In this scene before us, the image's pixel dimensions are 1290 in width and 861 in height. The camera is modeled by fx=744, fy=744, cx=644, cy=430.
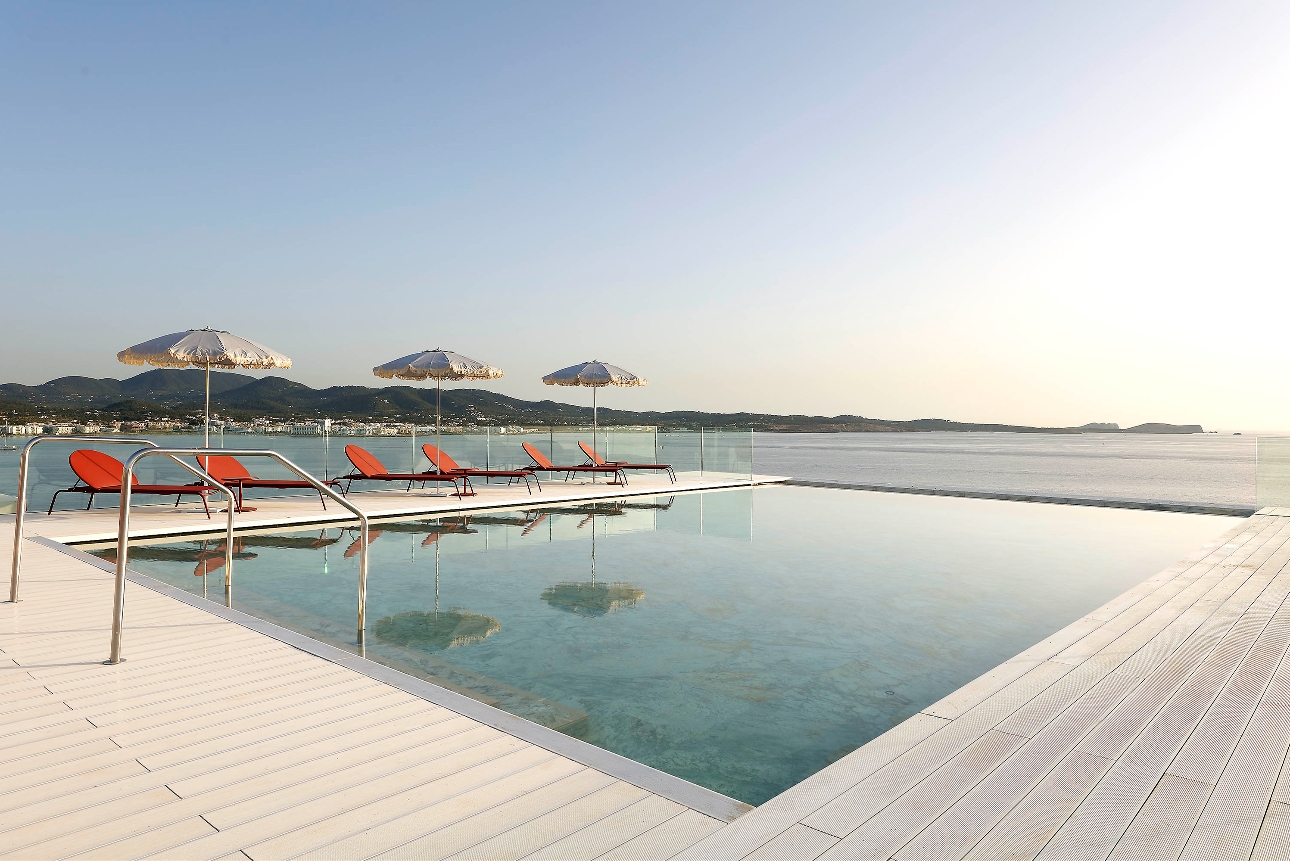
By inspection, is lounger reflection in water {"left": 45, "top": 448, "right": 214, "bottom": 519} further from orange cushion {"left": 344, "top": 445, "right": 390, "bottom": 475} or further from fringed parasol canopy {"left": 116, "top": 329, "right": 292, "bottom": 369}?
orange cushion {"left": 344, "top": 445, "right": 390, "bottom": 475}

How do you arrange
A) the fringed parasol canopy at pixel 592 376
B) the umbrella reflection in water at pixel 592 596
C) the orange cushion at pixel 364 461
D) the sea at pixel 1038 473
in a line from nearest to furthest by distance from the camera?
the umbrella reflection in water at pixel 592 596
the orange cushion at pixel 364 461
the sea at pixel 1038 473
the fringed parasol canopy at pixel 592 376

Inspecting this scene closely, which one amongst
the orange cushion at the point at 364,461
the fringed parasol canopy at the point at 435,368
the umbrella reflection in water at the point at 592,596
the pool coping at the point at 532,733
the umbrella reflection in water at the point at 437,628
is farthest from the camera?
the fringed parasol canopy at the point at 435,368

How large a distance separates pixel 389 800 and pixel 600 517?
295 inches

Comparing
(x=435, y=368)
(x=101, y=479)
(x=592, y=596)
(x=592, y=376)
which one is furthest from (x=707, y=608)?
(x=592, y=376)

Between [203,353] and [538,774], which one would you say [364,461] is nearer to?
[203,353]

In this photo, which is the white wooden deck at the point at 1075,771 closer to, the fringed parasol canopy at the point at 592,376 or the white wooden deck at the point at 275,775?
the white wooden deck at the point at 275,775

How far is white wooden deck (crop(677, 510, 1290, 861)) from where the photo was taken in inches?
66.1

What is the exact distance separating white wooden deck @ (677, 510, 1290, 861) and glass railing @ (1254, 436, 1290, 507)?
8.06m

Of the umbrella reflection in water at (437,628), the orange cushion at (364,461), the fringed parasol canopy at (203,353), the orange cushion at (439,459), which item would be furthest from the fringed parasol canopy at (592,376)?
the umbrella reflection in water at (437,628)

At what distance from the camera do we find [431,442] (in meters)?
11.9

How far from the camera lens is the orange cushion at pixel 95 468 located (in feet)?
25.5

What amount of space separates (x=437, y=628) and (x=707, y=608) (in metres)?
1.67

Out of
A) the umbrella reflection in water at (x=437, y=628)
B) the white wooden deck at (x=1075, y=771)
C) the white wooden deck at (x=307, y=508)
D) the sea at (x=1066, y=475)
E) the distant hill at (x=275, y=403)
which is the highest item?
the distant hill at (x=275, y=403)

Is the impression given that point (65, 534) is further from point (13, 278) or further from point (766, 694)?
point (13, 278)
